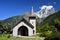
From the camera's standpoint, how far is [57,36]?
2042cm

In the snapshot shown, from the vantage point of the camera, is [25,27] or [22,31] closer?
[25,27]

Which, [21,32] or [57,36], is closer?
[57,36]

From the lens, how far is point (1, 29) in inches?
3905

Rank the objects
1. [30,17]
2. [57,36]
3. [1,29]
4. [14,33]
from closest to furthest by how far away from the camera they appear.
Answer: [57,36] < [14,33] < [30,17] < [1,29]

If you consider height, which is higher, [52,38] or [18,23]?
[18,23]

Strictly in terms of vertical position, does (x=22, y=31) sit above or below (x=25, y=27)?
below

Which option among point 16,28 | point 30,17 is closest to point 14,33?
point 16,28

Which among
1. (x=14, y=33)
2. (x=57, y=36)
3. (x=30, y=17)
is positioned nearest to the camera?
(x=57, y=36)

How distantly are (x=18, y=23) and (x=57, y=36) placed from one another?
3856cm

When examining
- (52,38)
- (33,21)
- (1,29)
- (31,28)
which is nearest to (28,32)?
(31,28)

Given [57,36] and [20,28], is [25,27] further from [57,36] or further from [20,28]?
[57,36]

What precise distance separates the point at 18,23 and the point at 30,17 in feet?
26.6

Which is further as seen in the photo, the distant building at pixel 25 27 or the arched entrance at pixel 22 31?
the arched entrance at pixel 22 31

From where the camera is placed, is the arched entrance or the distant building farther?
the arched entrance
